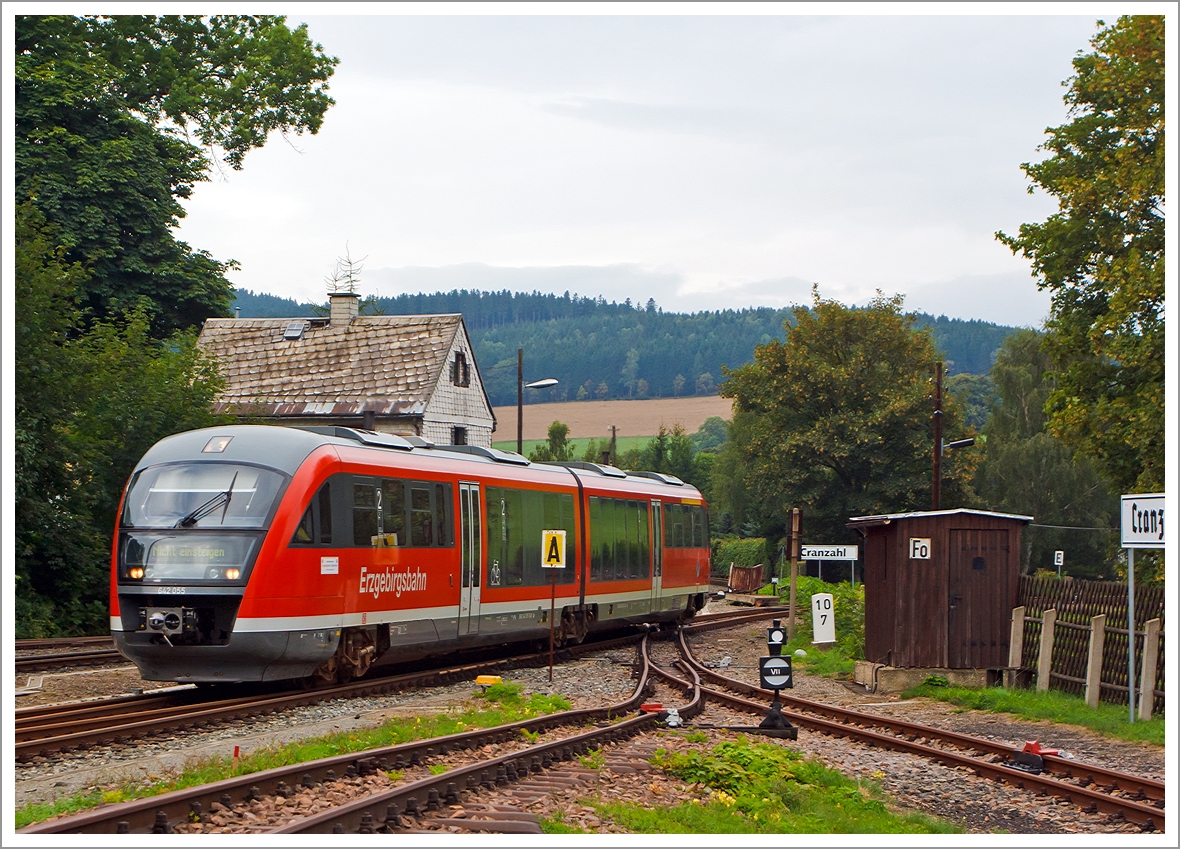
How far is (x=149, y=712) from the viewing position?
42.2 ft

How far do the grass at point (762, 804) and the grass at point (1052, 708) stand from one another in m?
4.02

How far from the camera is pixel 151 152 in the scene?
114 ft

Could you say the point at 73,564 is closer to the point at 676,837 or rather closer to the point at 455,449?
the point at 455,449

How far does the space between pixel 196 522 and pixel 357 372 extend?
87.8ft

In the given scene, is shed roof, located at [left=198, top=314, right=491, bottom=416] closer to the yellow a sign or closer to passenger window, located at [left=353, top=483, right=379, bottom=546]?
the yellow a sign

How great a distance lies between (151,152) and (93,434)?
1221 cm

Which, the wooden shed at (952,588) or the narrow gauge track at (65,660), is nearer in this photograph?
the narrow gauge track at (65,660)

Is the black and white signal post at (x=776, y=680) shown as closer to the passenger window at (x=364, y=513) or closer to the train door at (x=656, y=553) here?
the passenger window at (x=364, y=513)

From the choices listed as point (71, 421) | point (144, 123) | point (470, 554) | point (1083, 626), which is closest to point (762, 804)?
point (1083, 626)

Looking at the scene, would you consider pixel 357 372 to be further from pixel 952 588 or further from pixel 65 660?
pixel 952 588

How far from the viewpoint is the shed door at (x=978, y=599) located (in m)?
17.8

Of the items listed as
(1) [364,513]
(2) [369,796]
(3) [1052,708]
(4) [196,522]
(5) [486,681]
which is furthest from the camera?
(5) [486,681]

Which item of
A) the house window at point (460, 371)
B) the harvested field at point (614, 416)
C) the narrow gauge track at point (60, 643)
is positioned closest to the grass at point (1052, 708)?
the narrow gauge track at point (60, 643)

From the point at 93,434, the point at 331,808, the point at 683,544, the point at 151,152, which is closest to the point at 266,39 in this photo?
the point at 151,152
